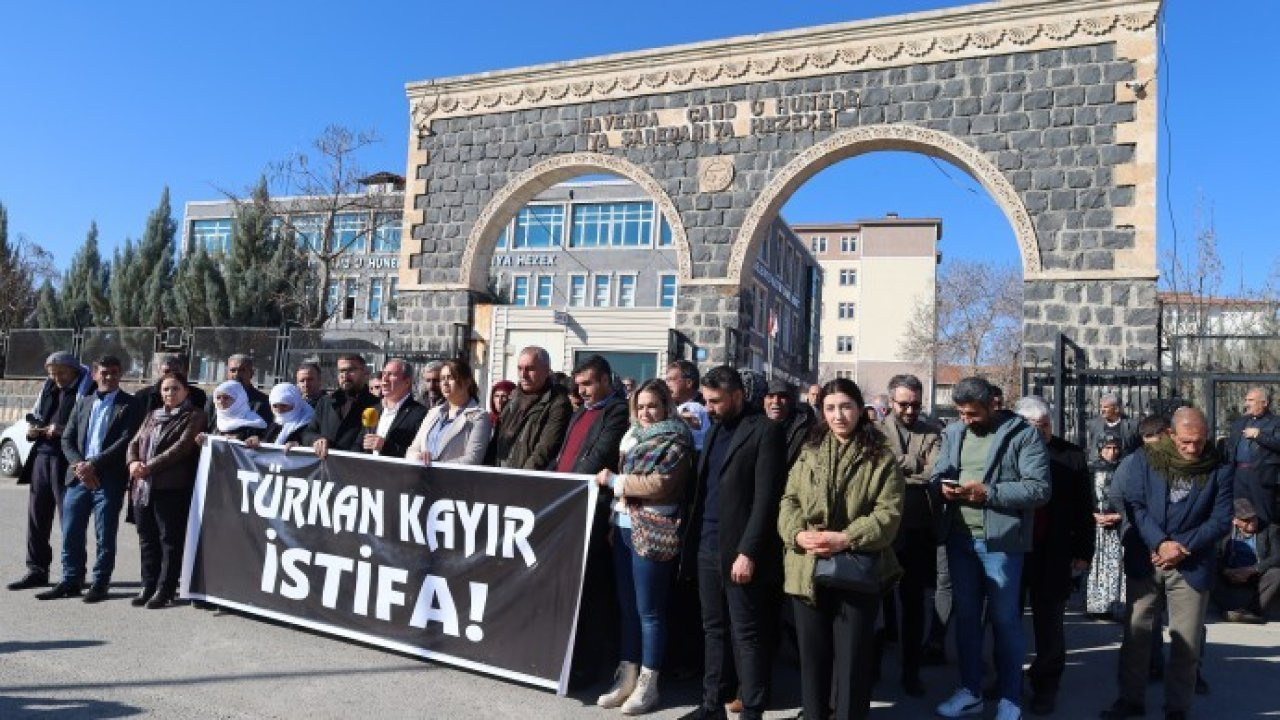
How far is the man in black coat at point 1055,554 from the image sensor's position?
4.66 metres

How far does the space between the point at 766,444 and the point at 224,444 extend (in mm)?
4139

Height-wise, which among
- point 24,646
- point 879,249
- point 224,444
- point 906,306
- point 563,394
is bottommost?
point 24,646

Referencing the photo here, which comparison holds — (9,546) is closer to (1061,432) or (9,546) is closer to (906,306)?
(1061,432)

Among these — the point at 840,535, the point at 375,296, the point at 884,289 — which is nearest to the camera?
the point at 840,535

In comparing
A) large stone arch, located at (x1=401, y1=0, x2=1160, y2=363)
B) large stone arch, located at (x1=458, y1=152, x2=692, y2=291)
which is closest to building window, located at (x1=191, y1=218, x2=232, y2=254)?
large stone arch, located at (x1=401, y1=0, x2=1160, y2=363)

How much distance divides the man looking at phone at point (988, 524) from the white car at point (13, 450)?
13.8 meters

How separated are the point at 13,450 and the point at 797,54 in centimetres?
→ 1321

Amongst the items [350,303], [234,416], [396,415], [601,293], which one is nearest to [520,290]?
[601,293]

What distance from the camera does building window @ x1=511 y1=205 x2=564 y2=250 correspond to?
40.3 meters

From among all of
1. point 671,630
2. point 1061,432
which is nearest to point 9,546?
point 671,630

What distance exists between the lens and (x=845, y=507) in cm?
388

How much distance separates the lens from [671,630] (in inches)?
193

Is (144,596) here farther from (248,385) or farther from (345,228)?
(345,228)

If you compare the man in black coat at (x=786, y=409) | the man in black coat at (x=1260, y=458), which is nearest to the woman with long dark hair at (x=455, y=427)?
the man in black coat at (x=786, y=409)
